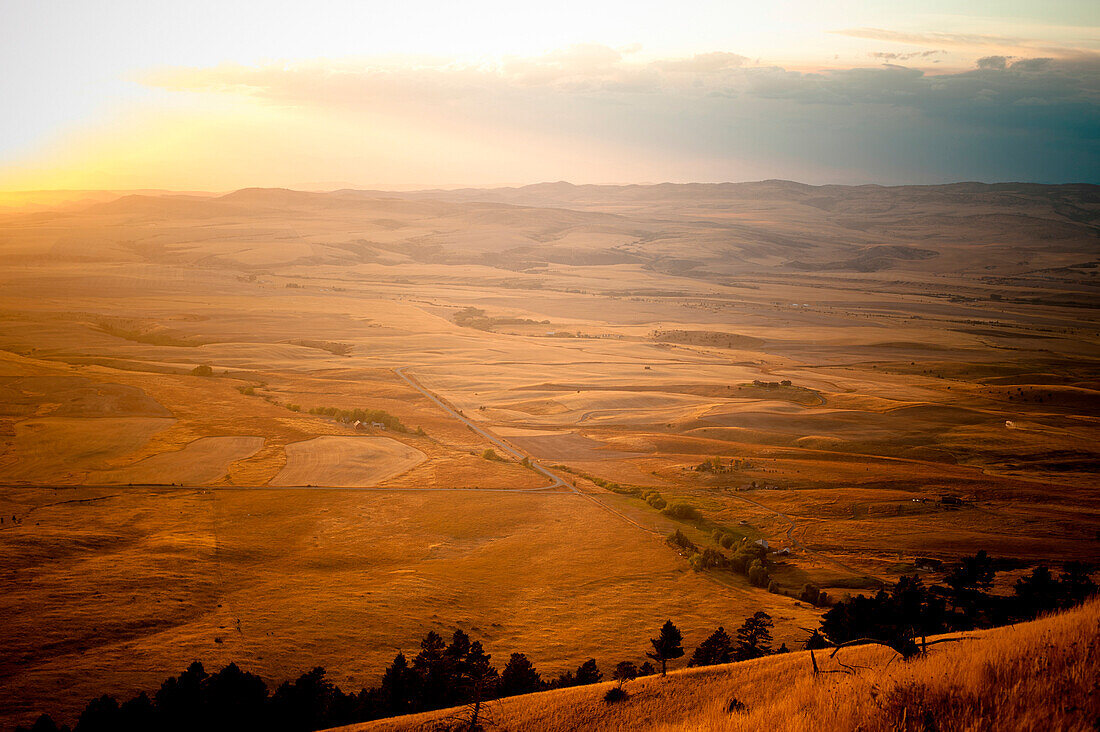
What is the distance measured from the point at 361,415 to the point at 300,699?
80585mm

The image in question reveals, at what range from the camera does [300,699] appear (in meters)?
34.4

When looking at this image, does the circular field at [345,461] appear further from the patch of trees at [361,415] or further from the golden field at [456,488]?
the patch of trees at [361,415]

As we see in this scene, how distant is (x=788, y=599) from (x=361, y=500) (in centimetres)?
4577

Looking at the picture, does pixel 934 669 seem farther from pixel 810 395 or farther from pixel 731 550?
pixel 810 395

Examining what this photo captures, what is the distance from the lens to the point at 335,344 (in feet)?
553

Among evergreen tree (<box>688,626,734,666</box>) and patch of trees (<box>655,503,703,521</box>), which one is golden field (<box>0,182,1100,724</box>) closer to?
patch of trees (<box>655,503,703,521</box>)

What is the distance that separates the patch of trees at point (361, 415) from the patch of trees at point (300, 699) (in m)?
71.6

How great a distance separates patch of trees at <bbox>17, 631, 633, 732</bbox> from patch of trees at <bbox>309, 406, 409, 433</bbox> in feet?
235

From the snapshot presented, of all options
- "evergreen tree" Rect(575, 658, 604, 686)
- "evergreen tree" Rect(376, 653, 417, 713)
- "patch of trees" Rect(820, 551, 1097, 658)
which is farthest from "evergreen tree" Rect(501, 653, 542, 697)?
"patch of trees" Rect(820, 551, 1097, 658)

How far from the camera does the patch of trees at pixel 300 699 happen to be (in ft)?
104

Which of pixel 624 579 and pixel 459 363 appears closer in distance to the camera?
pixel 624 579

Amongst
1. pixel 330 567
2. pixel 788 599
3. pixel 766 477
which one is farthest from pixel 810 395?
pixel 330 567

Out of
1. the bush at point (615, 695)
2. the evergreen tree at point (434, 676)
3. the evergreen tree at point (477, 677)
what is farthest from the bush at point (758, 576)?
the bush at point (615, 695)

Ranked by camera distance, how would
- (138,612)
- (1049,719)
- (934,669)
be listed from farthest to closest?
(138,612), (934,669), (1049,719)
